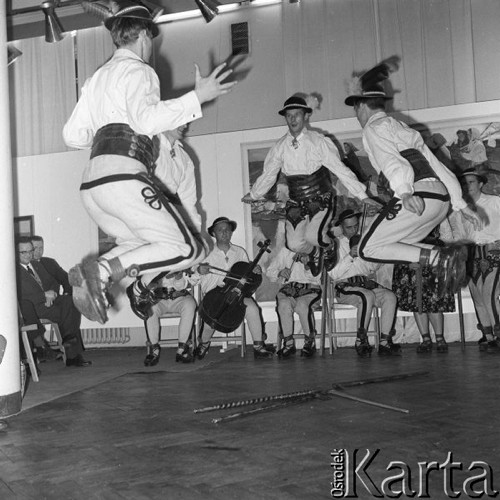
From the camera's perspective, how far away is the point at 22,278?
6250mm

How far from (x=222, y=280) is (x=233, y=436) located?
12.3 feet

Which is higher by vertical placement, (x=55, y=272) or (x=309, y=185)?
(x=309, y=185)

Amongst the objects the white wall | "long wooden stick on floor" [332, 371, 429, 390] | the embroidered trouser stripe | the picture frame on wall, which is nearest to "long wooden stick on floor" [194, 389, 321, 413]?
"long wooden stick on floor" [332, 371, 429, 390]

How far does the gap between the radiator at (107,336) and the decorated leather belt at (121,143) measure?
5370 mm

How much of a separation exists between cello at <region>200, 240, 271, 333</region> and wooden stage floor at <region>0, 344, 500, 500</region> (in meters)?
1.20

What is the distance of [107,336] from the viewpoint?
28.0 ft

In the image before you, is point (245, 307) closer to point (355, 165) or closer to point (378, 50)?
point (355, 165)

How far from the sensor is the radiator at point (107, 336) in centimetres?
848

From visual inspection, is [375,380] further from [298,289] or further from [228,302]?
[298,289]

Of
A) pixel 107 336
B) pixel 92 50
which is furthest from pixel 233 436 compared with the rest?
pixel 92 50

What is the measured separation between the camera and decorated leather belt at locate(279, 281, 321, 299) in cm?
667

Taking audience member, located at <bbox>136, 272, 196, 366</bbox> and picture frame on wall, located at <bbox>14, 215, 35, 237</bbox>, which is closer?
audience member, located at <bbox>136, 272, 196, 366</bbox>

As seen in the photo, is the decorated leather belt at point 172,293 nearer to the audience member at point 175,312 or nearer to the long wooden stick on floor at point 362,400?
the audience member at point 175,312

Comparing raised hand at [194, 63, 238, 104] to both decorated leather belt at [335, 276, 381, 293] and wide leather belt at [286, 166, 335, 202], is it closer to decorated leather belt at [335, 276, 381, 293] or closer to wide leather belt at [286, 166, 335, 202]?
wide leather belt at [286, 166, 335, 202]
